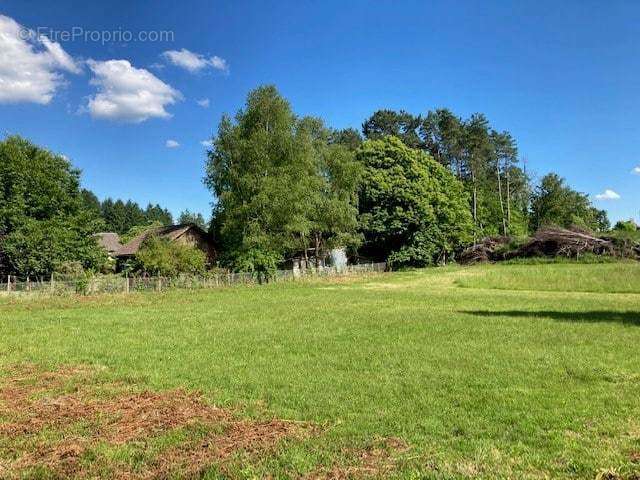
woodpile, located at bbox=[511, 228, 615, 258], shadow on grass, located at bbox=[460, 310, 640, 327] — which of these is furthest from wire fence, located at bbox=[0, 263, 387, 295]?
woodpile, located at bbox=[511, 228, 615, 258]

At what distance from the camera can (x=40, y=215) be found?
35000 millimetres

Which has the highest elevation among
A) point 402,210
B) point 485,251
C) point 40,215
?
point 402,210

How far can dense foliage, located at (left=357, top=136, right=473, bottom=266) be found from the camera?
52.5 m

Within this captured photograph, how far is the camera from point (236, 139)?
3909cm

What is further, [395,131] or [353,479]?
[395,131]

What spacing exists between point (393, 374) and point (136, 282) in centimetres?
2389

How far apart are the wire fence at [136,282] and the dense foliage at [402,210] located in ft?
47.6

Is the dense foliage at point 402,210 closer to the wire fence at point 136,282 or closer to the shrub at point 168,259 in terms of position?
the wire fence at point 136,282

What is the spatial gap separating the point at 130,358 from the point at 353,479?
7.19 meters

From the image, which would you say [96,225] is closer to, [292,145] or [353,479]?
[292,145]

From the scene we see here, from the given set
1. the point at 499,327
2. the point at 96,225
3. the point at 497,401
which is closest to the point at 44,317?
the point at 499,327

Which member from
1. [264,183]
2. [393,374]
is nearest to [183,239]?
[264,183]

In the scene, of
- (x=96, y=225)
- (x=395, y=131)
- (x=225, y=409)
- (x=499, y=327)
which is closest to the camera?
(x=225, y=409)

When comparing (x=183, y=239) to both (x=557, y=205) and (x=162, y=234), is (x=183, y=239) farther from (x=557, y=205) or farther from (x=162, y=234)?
(x=557, y=205)
